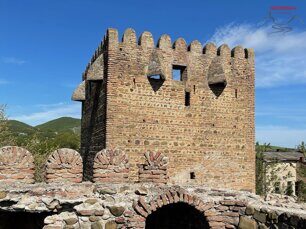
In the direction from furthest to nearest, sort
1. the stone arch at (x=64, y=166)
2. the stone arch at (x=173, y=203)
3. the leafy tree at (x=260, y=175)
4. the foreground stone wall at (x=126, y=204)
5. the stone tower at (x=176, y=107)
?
the leafy tree at (x=260, y=175), the stone tower at (x=176, y=107), the stone arch at (x=64, y=166), the stone arch at (x=173, y=203), the foreground stone wall at (x=126, y=204)

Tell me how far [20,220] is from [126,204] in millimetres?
3282

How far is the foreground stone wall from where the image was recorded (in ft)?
21.9

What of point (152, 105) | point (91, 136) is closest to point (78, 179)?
point (152, 105)

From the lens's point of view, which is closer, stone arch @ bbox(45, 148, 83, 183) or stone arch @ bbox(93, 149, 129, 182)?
stone arch @ bbox(45, 148, 83, 183)

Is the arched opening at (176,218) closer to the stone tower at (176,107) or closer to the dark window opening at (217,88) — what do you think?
the stone tower at (176,107)

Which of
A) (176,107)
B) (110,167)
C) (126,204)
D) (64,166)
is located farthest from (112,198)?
(176,107)

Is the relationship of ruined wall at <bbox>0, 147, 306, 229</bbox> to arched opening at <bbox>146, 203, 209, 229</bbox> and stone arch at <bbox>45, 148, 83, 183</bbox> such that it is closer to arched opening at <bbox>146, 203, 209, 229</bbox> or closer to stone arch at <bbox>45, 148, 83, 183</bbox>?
stone arch at <bbox>45, 148, 83, 183</bbox>

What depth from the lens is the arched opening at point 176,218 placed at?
26.6ft

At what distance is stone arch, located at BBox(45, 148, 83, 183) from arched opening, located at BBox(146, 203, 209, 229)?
2279mm

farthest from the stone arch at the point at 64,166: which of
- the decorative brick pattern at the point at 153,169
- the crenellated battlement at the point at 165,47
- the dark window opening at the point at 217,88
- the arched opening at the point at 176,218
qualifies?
the dark window opening at the point at 217,88

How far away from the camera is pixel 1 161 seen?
7.02m

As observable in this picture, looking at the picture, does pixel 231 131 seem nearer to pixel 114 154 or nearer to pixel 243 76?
pixel 243 76

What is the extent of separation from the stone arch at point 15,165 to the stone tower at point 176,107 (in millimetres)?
6739

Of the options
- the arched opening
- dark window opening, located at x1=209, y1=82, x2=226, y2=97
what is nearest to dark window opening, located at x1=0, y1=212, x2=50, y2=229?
the arched opening
